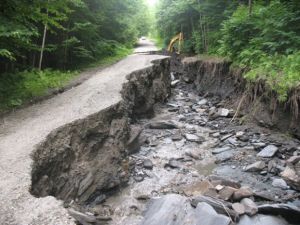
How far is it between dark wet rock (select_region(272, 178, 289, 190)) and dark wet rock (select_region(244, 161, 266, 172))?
61cm

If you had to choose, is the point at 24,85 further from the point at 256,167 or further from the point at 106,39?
the point at 106,39

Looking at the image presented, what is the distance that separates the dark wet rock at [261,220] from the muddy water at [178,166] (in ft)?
3.15

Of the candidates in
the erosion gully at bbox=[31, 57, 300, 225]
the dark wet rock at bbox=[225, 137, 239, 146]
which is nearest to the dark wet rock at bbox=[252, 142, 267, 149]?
the erosion gully at bbox=[31, 57, 300, 225]

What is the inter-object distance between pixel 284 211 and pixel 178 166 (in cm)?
316

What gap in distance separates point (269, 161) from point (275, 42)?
4.44 metres

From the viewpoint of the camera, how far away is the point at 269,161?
7844 mm

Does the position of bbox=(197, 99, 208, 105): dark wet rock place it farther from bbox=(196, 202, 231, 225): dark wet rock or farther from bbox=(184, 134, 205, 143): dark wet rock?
bbox=(196, 202, 231, 225): dark wet rock

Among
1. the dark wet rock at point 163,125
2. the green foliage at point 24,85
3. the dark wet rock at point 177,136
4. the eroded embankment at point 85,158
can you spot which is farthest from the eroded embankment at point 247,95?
the green foliage at point 24,85

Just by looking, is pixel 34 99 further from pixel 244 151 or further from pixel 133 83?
pixel 244 151

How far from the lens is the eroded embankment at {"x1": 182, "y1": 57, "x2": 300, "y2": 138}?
8539mm

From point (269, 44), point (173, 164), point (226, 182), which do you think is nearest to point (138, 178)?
point (173, 164)

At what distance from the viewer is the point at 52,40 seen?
581 inches

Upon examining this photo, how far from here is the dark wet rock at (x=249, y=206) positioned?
5.60 m

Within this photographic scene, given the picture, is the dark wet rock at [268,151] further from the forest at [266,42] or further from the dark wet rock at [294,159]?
the forest at [266,42]
